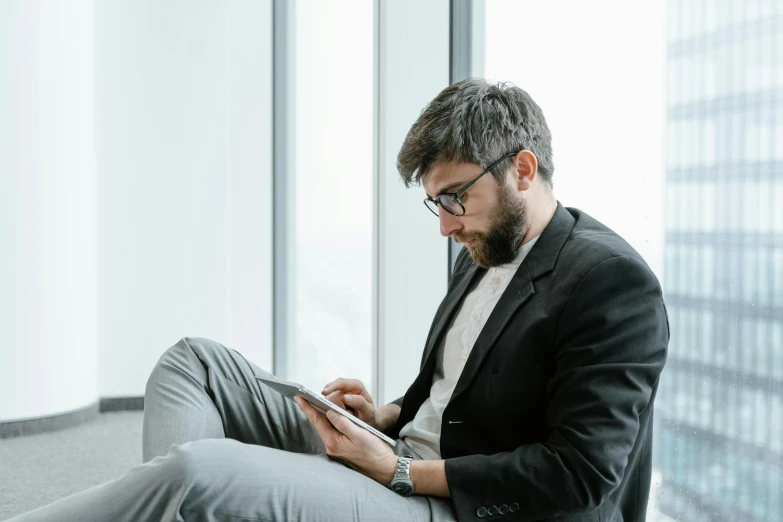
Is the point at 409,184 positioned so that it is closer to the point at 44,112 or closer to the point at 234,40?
the point at 44,112

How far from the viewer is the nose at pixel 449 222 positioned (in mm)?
1385

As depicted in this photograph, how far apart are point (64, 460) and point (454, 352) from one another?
2.00 metres

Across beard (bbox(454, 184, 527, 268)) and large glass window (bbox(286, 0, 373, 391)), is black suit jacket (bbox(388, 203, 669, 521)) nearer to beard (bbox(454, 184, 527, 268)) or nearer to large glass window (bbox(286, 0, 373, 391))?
beard (bbox(454, 184, 527, 268))

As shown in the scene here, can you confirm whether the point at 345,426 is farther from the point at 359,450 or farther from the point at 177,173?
the point at 177,173

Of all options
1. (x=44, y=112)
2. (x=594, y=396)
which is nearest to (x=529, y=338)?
(x=594, y=396)

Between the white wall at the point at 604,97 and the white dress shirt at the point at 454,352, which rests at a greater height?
the white wall at the point at 604,97

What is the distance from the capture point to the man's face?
52.6 inches

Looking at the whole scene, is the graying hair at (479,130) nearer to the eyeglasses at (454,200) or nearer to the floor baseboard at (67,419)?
the eyeglasses at (454,200)

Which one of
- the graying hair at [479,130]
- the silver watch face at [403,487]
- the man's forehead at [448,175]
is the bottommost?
the silver watch face at [403,487]

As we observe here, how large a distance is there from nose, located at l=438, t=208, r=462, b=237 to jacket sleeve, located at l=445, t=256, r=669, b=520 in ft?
0.97

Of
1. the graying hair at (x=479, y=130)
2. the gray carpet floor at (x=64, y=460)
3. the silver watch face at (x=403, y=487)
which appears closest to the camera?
the silver watch face at (x=403, y=487)

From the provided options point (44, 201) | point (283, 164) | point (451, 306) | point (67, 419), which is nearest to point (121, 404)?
point (67, 419)

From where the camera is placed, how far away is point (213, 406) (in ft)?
4.80

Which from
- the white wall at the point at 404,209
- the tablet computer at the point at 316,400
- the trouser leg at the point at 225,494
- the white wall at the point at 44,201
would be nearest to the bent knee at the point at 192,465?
the trouser leg at the point at 225,494
